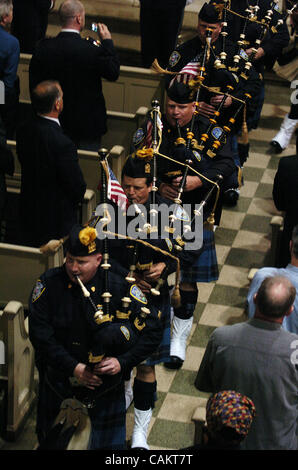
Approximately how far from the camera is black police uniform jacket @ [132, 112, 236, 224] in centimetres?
611

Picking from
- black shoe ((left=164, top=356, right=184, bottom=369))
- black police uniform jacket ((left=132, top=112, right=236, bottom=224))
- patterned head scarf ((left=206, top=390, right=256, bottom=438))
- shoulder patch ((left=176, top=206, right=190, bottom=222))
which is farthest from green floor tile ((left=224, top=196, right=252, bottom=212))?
patterned head scarf ((left=206, top=390, right=256, bottom=438))

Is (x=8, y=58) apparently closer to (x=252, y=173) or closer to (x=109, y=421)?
(x=252, y=173)

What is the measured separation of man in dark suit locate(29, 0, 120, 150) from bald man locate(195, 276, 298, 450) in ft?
10.8

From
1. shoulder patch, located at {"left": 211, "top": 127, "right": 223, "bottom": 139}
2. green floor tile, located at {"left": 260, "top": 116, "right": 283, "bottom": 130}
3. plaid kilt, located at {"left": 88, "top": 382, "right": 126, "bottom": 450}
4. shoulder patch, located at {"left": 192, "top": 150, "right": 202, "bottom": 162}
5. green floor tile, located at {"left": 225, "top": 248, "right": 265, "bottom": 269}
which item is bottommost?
green floor tile, located at {"left": 225, "top": 248, "right": 265, "bottom": 269}

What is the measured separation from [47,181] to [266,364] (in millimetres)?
2391

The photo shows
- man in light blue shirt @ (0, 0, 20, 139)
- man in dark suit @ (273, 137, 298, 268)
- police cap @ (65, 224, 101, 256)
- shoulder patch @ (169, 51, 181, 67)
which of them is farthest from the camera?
shoulder patch @ (169, 51, 181, 67)

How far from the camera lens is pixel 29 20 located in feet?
29.6

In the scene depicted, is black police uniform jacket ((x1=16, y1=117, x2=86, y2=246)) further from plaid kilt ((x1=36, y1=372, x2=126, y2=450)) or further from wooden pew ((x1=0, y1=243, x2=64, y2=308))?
plaid kilt ((x1=36, y1=372, x2=126, y2=450))

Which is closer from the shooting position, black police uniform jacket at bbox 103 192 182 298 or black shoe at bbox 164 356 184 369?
black police uniform jacket at bbox 103 192 182 298

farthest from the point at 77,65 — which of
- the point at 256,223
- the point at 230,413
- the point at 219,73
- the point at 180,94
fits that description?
the point at 230,413

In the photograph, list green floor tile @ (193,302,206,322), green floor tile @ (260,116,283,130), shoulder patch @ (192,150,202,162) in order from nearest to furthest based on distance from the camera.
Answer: shoulder patch @ (192,150,202,162), green floor tile @ (193,302,206,322), green floor tile @ (260,116,283,130)

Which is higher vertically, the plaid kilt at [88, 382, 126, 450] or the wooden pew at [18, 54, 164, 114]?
the wooden pew at [18, 54, 164, 114]

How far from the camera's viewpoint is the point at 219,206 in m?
6.46

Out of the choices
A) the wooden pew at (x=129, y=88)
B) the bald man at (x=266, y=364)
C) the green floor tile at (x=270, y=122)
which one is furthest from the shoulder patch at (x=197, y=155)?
the green floor tile at (x=270, y=122)
